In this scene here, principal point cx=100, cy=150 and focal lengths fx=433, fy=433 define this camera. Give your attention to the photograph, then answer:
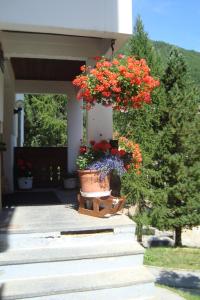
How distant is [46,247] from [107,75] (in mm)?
2382

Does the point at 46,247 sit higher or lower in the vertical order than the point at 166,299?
higher

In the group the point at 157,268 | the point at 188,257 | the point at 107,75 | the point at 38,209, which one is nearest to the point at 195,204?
the point at 188,257

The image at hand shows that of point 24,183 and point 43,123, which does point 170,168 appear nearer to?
point 24,183

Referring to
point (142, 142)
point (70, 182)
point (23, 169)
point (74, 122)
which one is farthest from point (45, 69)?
point (142, 142)

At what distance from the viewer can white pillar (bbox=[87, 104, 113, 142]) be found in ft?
24.2

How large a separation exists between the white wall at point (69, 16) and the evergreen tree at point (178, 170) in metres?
7.27

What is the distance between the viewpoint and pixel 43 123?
99.2ft

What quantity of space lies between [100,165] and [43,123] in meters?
24.5

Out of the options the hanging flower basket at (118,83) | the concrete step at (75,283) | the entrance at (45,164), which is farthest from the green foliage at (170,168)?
the concrete step at (75,283)

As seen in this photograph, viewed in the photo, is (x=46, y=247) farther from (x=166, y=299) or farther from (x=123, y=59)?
(x=123, y=59)

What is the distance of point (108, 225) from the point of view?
550cm

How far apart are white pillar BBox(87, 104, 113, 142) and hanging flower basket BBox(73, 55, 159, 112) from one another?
1252mm

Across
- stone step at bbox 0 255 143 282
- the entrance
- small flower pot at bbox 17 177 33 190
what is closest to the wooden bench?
stone step at bbox 0 255 143 282

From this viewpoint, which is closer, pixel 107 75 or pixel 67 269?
pixel 67 269
